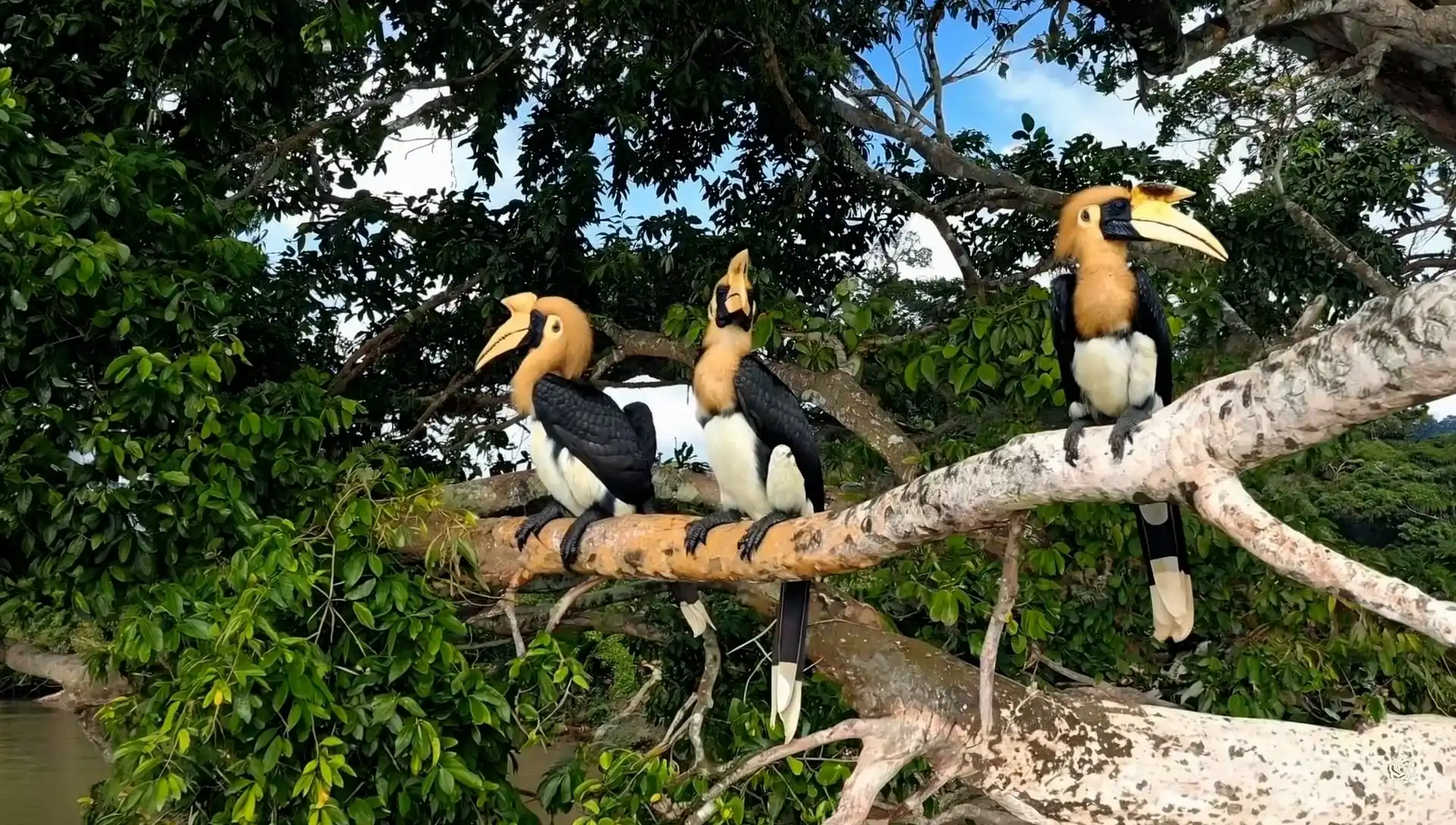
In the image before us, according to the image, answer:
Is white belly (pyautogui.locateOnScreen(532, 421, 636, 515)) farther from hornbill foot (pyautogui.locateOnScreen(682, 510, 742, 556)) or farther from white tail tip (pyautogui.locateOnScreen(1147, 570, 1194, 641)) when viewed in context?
white tail tip (pyautogui.locateOnScreen(1147, 570, 1194, 641))

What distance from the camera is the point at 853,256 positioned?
18.9 ft

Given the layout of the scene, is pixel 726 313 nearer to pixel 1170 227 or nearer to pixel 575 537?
pixel 575 537

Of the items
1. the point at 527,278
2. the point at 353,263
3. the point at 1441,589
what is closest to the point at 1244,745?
the point at 1441,589

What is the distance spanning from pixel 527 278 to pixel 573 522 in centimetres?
193

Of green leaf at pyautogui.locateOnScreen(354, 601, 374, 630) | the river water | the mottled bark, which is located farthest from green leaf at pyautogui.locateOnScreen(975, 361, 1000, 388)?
the river water

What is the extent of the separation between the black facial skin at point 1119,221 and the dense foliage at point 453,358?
3.47 ft

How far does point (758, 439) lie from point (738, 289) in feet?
1.36

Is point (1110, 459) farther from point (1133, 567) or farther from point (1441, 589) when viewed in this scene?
point (1441, 589)

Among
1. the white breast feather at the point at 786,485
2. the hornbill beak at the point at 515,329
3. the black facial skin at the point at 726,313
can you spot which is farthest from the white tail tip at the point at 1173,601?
the hornbill beak at the point at 515,329

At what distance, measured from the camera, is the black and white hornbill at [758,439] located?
2.83 m

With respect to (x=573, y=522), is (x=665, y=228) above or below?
above

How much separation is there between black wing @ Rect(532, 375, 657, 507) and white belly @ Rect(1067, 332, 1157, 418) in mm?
1344

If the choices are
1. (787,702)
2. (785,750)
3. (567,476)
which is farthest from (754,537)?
(567,476)

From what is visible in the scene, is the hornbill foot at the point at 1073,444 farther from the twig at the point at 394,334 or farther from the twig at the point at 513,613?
the twig at the point at 394,334
